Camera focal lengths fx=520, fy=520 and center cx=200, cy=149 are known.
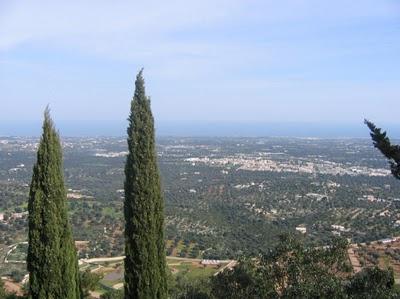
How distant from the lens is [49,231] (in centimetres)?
925

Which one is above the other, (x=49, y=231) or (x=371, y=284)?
(x=49, y=231)

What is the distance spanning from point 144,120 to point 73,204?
4536cm

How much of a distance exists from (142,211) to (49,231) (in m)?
1.72

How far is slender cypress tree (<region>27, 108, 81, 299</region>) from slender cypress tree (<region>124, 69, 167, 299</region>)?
1.10 m

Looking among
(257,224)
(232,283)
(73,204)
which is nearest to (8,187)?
(73,204)

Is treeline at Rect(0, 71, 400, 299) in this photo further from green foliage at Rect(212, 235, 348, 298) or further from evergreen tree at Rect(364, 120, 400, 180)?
green foliage at Rect(212, 235, 348, 298)

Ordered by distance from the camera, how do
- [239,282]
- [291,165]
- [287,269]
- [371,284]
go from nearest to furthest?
[371,284]
[287,269]
[239,282]
[291,165]

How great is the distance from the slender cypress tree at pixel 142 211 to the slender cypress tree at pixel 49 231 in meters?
1.10

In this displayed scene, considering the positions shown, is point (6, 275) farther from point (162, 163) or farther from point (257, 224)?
point (162, 163)

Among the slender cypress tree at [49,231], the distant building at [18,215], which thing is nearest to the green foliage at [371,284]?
the slender cypress tree at [49,231]

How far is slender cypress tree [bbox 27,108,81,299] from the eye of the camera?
9172 millimetres

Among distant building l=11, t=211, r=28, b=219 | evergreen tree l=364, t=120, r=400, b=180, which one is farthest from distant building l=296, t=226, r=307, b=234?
evergreen tree l=364, t=120, r=400, b=180

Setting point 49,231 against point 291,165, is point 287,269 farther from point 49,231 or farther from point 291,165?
point 291,165

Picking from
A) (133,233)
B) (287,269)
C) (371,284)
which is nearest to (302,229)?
(287,269)
